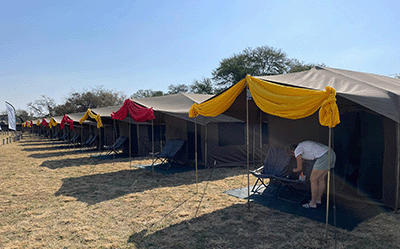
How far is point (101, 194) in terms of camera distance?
219 inches

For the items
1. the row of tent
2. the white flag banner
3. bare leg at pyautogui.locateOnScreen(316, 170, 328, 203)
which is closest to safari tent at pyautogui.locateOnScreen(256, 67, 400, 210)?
the row of tent

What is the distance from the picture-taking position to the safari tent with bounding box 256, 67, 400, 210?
155 inches

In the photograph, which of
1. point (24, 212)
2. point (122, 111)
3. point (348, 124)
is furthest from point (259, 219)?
point (122, 111)

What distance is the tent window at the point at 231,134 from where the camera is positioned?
8.35m

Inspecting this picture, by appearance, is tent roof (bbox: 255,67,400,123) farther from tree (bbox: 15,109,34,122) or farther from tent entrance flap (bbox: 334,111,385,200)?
tree (bbox: 15,109,34,122)

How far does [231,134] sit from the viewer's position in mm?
8477

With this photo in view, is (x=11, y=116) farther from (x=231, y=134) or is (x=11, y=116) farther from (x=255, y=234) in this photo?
(x=255, y=234)

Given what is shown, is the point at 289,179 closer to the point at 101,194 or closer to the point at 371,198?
the point at 371,198

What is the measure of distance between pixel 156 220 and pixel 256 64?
25.7 metres

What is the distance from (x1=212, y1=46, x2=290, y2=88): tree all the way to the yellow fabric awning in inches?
941

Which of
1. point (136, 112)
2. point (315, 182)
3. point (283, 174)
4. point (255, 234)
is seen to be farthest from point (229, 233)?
point (136, 112)

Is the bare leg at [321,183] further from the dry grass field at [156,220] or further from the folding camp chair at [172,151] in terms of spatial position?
the folding camp chair at [172,151]

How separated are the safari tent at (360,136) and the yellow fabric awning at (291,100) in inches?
9.2

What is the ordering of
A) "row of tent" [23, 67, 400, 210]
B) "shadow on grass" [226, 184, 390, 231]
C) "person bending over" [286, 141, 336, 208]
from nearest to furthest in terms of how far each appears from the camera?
1. "row of tent" [23, 67, 400, 210]
2. "shadow on grass" [226, 184, 390, 231]
3. "person bending over" [286, 141, 336, 208]
